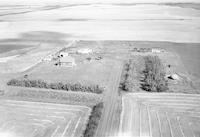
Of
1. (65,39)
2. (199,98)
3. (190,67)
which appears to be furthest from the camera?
(65,39)

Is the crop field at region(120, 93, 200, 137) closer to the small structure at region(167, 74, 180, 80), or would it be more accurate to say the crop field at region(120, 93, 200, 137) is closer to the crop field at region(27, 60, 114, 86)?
the small structure at region(167, 74, 180, 80)

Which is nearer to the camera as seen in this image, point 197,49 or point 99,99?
point 99,99

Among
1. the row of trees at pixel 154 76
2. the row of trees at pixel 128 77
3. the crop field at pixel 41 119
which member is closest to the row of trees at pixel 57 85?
the row of trees at pixel 128 77

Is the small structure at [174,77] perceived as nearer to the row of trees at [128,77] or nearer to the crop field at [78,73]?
the row of trees at [128,77]

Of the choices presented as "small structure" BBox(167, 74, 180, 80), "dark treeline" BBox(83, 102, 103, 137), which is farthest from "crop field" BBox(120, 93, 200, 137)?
"small structure" BBox(167, 74, 180, 80)

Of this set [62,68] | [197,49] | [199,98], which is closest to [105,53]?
[62,68]

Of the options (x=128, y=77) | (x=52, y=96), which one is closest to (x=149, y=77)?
(x=128, y=77)

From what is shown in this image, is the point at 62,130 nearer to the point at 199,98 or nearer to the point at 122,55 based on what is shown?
the point at 199,98
